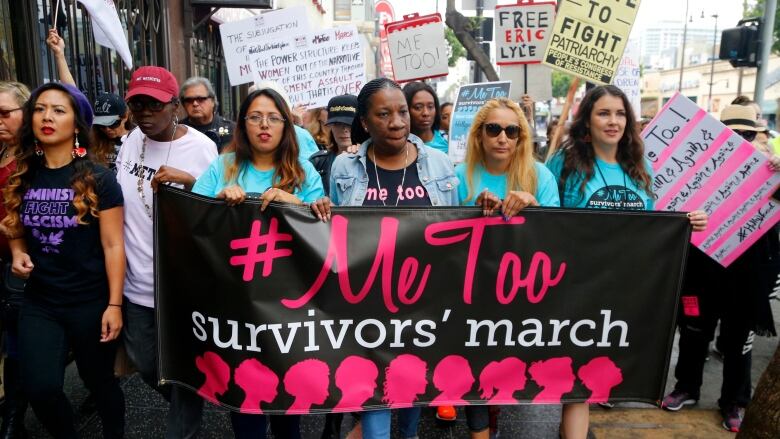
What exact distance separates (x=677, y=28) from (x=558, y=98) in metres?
85.5

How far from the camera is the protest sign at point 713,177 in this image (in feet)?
12.0

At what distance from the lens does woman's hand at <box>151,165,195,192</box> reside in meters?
2.63

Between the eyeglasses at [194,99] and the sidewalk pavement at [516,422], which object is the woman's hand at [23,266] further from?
the eyeglasses at [194,99]

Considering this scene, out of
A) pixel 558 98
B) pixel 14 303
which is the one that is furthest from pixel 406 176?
pixel 558 98

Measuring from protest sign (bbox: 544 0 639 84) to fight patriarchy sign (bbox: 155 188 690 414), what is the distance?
2.94 metres

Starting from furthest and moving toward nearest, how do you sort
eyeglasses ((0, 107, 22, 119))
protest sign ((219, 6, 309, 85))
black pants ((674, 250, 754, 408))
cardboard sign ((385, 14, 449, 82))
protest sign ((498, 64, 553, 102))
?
1. cardboard sign ((385, 14, 449, 82))
2. protest sign ((498, 64, 553, 102))
3. protest sign ((219, 6, 309, 85))
4. black pants ((674, 250, 754, 408))
5. eyeglasses ((0, 107, 22, 119))

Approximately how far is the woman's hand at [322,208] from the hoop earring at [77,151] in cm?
109

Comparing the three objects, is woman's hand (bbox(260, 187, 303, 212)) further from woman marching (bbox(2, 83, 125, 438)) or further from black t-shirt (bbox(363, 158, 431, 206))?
woman marching (bbox(2, 83, 125, 438))

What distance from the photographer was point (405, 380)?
9.02 feet

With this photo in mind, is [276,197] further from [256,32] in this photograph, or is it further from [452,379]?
[256,32]

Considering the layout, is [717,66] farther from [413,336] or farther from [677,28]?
[677,28]

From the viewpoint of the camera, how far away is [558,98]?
322 ft

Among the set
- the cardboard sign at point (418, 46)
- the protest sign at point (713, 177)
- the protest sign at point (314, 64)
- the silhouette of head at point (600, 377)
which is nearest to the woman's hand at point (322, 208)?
the silhouette of head at point (600, 377)

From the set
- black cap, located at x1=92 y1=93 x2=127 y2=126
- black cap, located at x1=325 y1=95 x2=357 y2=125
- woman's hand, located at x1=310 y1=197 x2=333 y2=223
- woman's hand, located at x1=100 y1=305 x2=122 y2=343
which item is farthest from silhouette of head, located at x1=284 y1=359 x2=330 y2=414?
black cap, located at x1=92 y1=93 x2=127 y2=126
